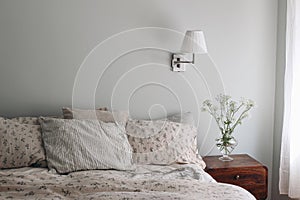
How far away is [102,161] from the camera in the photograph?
8.42 feet

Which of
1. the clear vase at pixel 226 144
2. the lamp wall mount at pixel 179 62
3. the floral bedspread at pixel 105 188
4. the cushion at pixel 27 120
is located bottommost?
the clear vase at pixel 226 144

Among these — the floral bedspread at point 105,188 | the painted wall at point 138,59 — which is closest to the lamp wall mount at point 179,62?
the painted wall at point 138,59

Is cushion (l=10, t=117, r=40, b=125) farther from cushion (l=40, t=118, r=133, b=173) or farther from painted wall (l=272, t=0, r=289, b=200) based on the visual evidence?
painted wall (l=272, t=0, r=289, b=200)

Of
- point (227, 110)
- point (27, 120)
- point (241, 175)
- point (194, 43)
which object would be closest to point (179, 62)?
point (194, 43)

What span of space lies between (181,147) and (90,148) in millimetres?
687

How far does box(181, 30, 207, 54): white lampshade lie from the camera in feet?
9.88

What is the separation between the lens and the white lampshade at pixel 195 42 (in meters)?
3.01

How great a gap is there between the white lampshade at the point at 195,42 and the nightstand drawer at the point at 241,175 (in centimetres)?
93

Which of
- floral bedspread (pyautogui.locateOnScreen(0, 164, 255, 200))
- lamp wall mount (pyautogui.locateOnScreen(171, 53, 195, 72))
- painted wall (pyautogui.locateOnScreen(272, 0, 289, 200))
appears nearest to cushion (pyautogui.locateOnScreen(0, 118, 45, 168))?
floral bedspread (pyautogui.locateOnScreen(0, 164, 255, 200))

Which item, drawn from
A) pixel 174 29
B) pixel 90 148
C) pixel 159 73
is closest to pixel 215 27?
pixel 174 29

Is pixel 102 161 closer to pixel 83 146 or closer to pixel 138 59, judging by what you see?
pixel 83 146

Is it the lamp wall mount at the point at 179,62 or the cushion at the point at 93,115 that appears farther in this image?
the lamp wall mount at the point at 179,62

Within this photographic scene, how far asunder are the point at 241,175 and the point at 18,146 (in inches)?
64.2

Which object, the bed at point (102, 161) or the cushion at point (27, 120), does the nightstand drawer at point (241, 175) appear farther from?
the cushion at point (27, 120)
